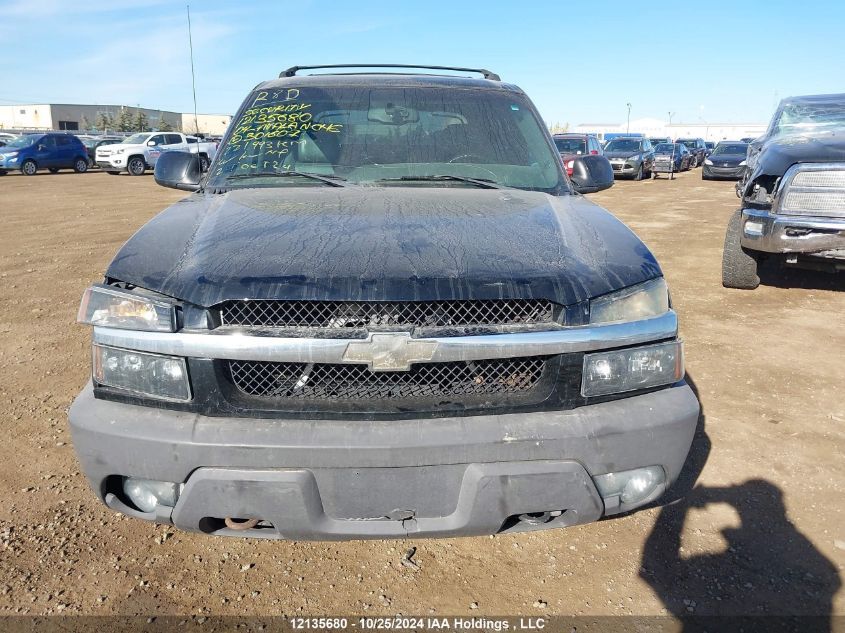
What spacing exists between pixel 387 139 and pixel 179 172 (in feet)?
3.71

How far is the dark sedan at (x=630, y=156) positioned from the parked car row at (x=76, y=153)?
14.6 metres

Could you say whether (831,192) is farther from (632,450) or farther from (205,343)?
(205,343)

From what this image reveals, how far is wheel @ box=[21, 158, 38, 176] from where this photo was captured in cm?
2373

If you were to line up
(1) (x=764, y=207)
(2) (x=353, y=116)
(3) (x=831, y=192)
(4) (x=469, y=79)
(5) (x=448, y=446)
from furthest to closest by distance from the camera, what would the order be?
(1) (x=764, y=207)
(3) (x=831, y=192)
(4) (x=469, y=79)
(2) (x=353, y=116)
(5) (x=448, y=446)

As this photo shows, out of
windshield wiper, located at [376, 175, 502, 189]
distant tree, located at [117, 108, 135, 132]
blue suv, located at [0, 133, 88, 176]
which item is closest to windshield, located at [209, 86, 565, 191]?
windshield wiper, located at [376, 175, 502, 189]

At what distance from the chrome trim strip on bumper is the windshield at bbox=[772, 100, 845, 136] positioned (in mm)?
6307

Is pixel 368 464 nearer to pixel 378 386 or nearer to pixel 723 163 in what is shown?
pixel 378 386

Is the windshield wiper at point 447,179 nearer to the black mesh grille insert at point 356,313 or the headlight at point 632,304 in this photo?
the headlight at point 632,304

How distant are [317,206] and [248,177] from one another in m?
0.66

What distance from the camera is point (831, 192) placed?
17.3ft

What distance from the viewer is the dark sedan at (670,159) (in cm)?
2539

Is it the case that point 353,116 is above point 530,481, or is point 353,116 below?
above

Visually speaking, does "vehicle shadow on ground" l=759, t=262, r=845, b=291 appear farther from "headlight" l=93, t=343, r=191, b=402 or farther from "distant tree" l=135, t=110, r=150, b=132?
"distant tree" l=135, t=110, r=150, b=132

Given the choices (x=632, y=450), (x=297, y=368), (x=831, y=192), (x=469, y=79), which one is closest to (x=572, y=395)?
(x=632, y=450)
